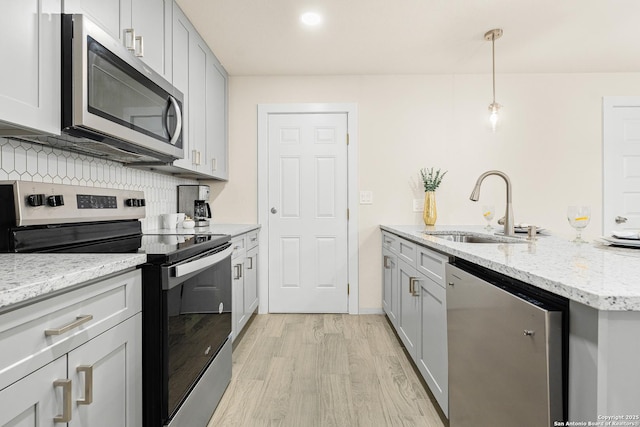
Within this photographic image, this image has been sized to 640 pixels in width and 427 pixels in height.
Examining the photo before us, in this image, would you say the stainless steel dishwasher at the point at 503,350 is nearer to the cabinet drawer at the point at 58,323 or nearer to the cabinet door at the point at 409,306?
the cabinet door at the point at 409,306

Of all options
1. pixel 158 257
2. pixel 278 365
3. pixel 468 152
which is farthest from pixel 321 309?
pixel 158 257

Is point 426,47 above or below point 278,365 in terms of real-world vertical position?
above

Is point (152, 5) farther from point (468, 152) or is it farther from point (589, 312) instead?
point (468, 152)

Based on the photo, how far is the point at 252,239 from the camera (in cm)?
310

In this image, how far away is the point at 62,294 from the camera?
82 centimetres

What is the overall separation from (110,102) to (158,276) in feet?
2.38

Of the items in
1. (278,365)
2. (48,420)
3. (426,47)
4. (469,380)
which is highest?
(426,47)

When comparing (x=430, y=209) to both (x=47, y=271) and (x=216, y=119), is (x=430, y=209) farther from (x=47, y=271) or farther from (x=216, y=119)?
(x=47, y=271)

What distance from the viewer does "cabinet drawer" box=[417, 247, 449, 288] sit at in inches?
62.7

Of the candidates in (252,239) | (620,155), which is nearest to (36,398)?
(252,239)

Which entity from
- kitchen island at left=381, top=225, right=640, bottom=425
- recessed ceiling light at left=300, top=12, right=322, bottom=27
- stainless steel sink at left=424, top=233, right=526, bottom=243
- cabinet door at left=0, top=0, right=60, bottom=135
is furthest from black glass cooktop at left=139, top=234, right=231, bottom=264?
recessed ceiling light at left=300, top=12, right=322, bottom=27

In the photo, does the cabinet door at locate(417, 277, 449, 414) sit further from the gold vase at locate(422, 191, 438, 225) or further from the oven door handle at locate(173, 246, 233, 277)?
the gold vase at locate(422, 191, 438, 225)

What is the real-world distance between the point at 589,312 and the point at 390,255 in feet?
7.43

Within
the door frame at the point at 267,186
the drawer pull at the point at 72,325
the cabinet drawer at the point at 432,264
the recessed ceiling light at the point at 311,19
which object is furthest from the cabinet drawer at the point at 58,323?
the door frame at the point at 267,186
